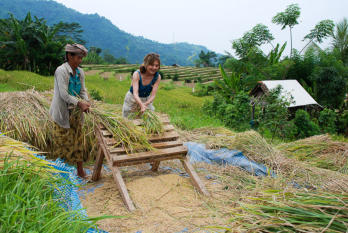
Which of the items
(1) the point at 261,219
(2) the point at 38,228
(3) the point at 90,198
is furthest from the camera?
(3) the point at 90,198

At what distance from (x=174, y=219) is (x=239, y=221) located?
1.23 m

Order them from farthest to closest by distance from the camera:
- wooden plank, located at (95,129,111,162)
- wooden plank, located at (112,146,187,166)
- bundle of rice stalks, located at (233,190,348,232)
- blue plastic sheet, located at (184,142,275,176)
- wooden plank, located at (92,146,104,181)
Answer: blue plastic sheet, located at (184,142,275,176) < wooden plank, located at (92,146,104,181) < wooden plank, located at (95,129,111,162) < wooden plank, located at (112,146,187,166) < bundle of rice stalks, located at (233,190,348,232)

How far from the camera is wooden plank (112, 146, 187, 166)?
2.53 m

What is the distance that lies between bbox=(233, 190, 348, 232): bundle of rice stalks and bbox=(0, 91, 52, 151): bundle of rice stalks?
9.62 feet

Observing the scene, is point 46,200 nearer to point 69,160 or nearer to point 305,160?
point 69,160

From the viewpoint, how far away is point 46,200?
1438 mm

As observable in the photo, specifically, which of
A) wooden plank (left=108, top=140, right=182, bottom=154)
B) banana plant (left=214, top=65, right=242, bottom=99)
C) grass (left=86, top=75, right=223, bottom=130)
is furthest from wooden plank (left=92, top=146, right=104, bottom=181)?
banana plant (left=214, top=65, right=242, bottom=99)

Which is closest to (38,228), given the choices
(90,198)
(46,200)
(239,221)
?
(46,200)

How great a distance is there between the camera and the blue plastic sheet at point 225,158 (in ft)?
10.8

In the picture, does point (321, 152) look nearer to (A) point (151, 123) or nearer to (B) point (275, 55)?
(A) point (151, 123)

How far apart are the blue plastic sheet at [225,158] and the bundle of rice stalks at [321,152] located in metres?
0.93

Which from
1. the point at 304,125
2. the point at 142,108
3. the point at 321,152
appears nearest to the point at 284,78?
the point at 304,125

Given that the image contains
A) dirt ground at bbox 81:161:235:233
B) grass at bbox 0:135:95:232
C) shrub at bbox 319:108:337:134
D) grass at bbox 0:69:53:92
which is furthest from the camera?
grass at bbox 0:69:53:92

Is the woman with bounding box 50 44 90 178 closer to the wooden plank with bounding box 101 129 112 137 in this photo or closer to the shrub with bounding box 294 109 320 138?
the wooden plank with bounding box 101 129 112 137
